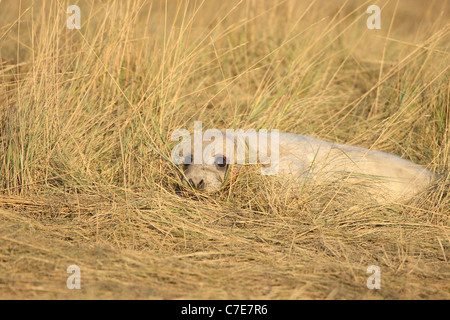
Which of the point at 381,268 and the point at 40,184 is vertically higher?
the point at 40,184

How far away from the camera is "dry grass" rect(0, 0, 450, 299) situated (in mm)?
2234

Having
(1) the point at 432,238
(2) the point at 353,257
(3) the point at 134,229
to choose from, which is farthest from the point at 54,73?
(1) the point at 432,238

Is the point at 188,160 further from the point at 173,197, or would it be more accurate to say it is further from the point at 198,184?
the point at 173,197

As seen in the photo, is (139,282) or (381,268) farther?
(381,268)

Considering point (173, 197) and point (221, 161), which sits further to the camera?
point (221, 161)

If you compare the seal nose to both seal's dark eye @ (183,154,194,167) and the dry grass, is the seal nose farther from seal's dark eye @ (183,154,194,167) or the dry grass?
seal's dark eye @ (183,154,194,167)

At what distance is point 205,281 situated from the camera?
2209 mm

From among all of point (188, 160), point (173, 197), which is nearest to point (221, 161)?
point (188, 160)

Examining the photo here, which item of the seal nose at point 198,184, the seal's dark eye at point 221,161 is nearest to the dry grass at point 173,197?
the seal nose at point 198,184

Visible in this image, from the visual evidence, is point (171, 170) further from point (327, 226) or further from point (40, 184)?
point (327, 226)

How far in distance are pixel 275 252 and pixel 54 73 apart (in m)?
1.90

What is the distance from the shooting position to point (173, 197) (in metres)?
2.96
